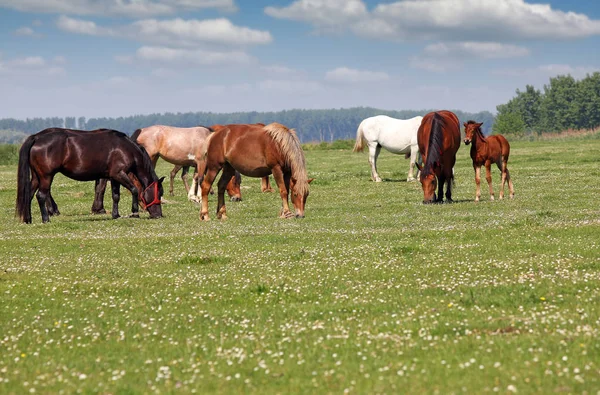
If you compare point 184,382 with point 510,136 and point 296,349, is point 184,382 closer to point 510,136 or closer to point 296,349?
point 296,349

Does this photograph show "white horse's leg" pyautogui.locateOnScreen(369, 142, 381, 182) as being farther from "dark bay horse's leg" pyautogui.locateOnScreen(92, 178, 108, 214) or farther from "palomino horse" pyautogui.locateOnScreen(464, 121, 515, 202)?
"dark bay horse's leg" pyautogui.locateOnScreen(92, 178, 108, 214)

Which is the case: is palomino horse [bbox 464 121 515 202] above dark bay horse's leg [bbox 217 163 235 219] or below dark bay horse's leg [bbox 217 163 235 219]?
above

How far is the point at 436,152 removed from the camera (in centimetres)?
2481

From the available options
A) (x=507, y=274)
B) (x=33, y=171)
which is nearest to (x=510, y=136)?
(x=33, y=171)

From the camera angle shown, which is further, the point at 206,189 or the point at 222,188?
the point at 222,188

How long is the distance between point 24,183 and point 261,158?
21.5 ft

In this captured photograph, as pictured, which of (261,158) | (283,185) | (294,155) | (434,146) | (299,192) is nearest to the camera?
(294,155)

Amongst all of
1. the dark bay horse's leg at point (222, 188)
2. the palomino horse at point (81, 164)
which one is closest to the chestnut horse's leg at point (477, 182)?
the dark bay horse's leg at point (222, 188)

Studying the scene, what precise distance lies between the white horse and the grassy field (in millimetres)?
14355

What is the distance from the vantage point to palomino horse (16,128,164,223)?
896 inches

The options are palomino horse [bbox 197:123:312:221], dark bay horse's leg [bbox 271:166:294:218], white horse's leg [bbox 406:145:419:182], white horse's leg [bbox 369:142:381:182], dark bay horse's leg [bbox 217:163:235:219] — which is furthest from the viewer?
white horse's leg [bbox 369:142:381:182]

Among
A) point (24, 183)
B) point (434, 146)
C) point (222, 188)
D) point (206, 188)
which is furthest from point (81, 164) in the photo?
point (434, 146)

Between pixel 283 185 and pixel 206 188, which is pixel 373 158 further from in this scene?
pixel 283 185

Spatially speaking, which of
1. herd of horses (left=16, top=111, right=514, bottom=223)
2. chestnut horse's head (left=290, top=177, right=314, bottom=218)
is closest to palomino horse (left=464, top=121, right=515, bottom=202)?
herd of horses (left=16, top=111, right=514, bottom=223)
